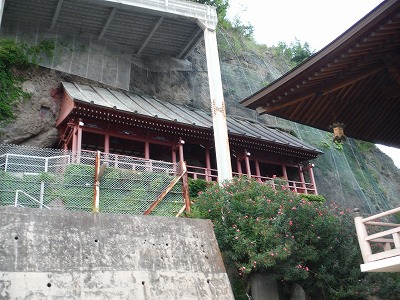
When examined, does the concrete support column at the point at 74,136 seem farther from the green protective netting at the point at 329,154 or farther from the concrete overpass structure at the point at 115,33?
the green protective netting at the point at 329,154

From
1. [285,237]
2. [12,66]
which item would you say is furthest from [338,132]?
[12,66]

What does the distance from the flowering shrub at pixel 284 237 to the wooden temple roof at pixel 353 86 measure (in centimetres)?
204

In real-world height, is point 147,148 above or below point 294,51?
below

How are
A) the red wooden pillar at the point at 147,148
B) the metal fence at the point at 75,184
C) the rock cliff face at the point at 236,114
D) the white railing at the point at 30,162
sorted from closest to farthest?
the metal fence at the point at 75,184 < the white railing at the point at 30,162 < the red wooden pillar at the point at 147,148 < the rock cliff face at the point at 236,114

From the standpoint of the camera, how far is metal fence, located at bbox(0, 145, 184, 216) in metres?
8.59

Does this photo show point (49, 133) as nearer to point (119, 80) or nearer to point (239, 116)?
point (119, 80)

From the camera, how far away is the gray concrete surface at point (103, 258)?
6473mm

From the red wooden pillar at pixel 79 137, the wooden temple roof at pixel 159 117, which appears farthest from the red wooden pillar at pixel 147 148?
the red wooden pillar at pixel 79 137

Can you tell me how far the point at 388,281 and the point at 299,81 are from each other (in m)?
5.33

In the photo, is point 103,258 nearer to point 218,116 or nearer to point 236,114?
point 218,116

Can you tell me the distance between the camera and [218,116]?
1540cm

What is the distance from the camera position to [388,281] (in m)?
10.4

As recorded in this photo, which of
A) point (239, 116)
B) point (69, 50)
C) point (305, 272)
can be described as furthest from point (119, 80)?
point (305, 272)

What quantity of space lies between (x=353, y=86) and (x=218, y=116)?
6936mm
